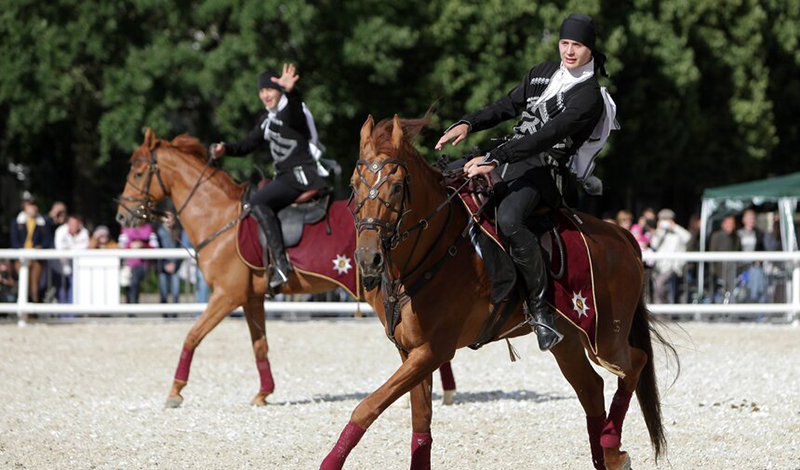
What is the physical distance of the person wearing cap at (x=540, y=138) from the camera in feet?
22.2

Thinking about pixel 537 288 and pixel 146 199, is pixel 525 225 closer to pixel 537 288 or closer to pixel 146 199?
pixel 537 288

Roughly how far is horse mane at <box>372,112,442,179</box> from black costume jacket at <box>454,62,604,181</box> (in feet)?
1.44

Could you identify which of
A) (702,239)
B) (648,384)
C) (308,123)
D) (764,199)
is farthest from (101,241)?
(648,384)

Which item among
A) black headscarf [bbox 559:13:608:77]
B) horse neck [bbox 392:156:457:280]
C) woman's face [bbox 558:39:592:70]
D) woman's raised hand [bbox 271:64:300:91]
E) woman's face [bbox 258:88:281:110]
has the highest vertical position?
woman's raised hand [bbox 271:64:300:91]

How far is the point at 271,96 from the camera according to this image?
10.9 metres

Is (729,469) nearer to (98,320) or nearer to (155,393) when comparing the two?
(155,393)

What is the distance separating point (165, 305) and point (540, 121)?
12.4m

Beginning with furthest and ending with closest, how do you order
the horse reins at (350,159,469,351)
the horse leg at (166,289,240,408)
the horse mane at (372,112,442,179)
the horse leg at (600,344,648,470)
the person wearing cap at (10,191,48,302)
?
the person wearing cap at (10,191,48,302), the horse leg at (166,289,240,408), the horse leg at (600,344,648,470), the horse mane at (372,112,442,179), the horse reins at (350,159,469,351)

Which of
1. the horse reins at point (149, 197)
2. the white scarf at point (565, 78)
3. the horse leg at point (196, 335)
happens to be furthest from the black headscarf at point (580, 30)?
the horse reins at point (149, 197)

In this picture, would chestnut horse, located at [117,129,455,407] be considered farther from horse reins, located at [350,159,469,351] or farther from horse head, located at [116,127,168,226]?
horse reins, located at [350,159,469,351]

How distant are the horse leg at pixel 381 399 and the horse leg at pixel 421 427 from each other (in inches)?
16.4

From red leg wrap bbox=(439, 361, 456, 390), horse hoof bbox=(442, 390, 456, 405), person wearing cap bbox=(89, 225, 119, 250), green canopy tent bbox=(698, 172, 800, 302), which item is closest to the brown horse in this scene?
red leg wrap bbox=(439, 361, 456, 390)

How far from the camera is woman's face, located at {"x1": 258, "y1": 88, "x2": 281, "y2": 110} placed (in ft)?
35.6

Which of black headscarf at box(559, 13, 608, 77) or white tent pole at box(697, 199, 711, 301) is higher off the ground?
black headscarf at box(559, 13, 608, 77)
